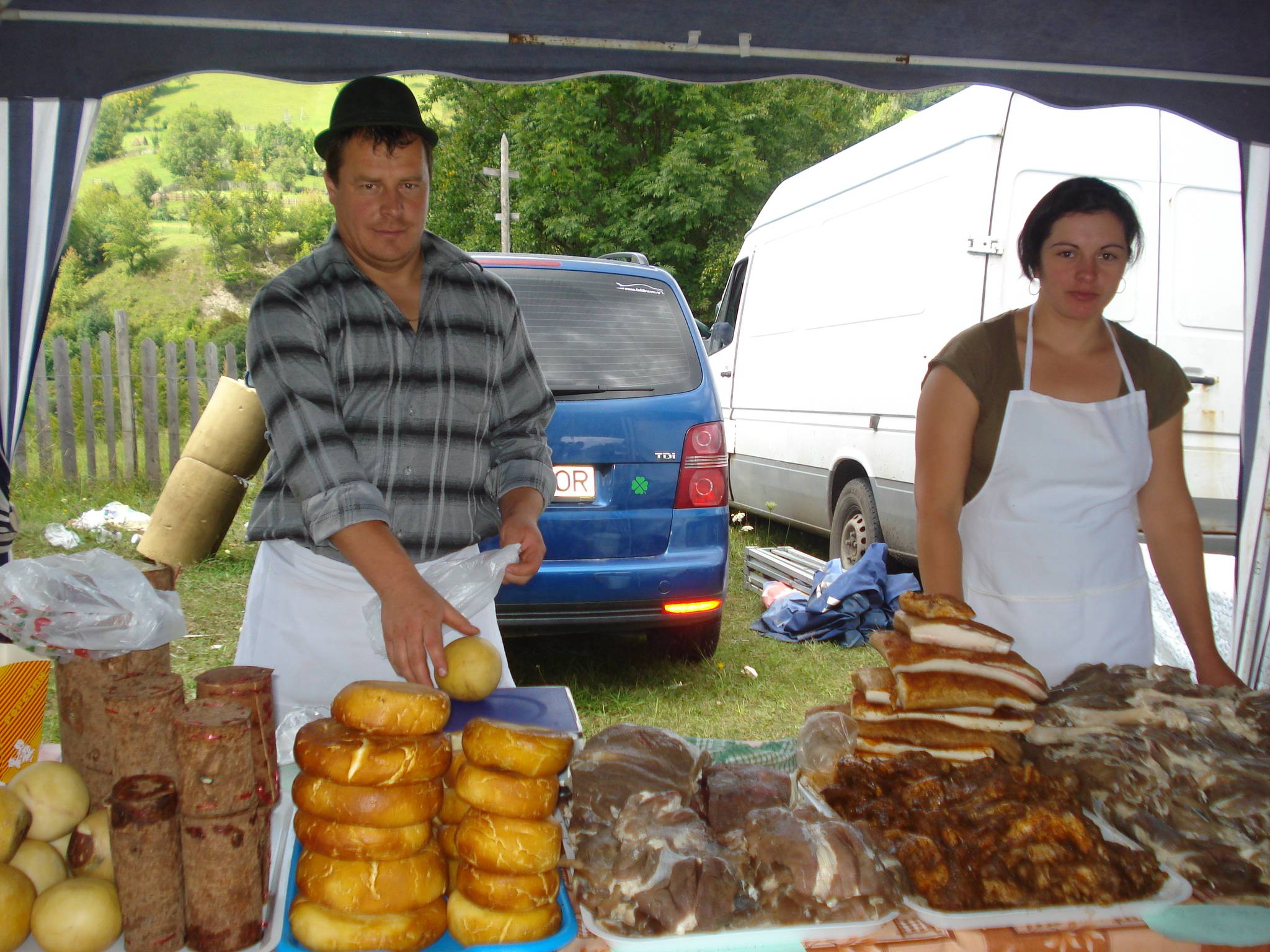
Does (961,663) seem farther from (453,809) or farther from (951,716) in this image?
(453,809)

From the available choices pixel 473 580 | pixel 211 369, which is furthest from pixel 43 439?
pixel 473 580

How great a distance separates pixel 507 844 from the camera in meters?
1.25

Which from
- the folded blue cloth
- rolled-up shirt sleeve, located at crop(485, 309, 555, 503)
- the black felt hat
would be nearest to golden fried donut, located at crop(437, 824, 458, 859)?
rolled-up shirt sleeve, located at crop(485, 309, 555, 503)

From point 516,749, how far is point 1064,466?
1.74 meters

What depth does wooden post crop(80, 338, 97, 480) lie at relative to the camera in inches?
412

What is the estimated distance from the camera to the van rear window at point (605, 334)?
15.1 feet

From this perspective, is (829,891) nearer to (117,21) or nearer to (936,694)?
(936,694)

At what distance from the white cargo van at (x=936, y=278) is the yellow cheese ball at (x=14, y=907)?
410cm

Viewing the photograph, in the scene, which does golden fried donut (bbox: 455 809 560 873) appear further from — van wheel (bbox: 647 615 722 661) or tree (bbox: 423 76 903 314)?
tree (bbox: 423 76 903 314)

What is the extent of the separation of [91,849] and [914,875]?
1168 millimetres

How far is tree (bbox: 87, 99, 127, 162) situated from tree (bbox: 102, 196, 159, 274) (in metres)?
13.8

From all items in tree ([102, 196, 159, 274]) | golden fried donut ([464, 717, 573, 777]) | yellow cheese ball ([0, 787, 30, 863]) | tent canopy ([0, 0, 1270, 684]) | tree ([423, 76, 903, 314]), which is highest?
tree ([102, 196, 159, 274])

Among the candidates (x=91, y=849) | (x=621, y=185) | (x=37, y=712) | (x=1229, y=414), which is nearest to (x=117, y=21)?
(x=37, y=712)

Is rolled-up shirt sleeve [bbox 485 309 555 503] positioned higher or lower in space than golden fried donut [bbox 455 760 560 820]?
higher
